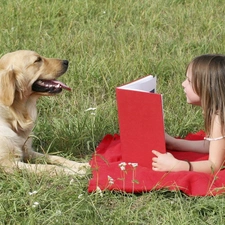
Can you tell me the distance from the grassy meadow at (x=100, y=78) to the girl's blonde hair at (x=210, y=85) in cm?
56

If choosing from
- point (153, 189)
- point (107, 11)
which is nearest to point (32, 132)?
point (153, 189)

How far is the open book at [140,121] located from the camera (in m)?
3.47

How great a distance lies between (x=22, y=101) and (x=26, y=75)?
186 millimetres

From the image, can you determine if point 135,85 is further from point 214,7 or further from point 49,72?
point 214,7

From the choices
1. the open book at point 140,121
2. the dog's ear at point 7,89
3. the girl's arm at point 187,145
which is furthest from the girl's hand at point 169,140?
the dog's ear at point 7,89

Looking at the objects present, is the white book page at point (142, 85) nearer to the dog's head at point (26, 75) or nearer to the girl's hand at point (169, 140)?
the girl's hand at point (169, 140)

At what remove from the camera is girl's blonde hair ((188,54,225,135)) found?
359 centimetres

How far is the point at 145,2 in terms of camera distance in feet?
22.3

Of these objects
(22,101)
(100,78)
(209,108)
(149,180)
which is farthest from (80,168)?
(100,78)

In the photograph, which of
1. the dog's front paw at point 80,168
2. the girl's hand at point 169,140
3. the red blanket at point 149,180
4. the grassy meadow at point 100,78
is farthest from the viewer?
the girl's hand at point 169,140

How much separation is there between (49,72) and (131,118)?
819 mm

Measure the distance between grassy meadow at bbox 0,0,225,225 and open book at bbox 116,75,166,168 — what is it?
337 mm

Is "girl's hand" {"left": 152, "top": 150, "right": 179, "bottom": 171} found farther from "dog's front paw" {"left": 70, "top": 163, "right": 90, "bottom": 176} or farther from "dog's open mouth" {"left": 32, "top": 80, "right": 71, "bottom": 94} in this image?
"dog's open mouth" {"left": 32, "top": 80, "right": 71, "bottom": 94}

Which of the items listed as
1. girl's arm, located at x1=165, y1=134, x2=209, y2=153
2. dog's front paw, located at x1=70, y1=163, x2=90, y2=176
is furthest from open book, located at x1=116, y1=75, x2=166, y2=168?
girl's arm, located at x1=165, y1=134, x2=209, y2=153
